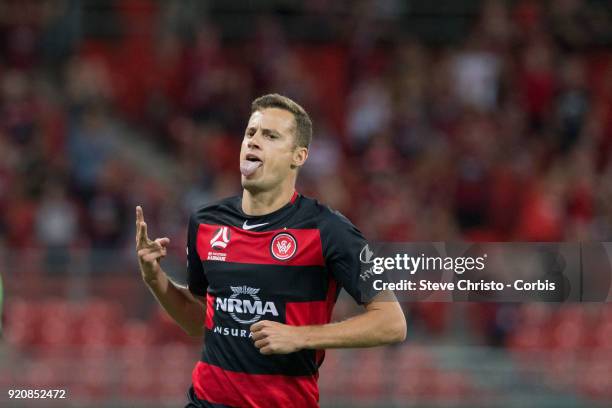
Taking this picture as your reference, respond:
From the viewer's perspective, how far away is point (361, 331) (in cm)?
489

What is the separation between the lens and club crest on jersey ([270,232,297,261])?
5.10 meters

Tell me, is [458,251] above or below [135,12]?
below

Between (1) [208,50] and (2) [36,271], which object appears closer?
(2) [36,271]

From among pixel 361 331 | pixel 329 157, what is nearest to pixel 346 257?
pixel 361 331

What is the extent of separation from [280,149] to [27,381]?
200 inches

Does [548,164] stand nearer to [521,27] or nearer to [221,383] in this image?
[521,27]

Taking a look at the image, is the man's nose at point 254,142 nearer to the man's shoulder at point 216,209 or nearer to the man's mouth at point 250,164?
the man's mouth at point 250,164

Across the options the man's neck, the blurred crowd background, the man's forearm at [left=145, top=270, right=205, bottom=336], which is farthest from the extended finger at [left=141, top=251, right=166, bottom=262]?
the blurred crowd background

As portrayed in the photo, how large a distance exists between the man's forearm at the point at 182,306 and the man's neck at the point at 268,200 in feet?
1.71

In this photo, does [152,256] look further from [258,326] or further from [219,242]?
[258,326]

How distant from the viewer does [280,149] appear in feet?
17.1

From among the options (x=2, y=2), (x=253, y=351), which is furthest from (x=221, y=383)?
(x=2, y=2)

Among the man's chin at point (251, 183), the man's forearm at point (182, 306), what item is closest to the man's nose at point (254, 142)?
the man's chin at point (251, 183)

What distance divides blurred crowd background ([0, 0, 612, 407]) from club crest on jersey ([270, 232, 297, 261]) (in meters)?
4.51
